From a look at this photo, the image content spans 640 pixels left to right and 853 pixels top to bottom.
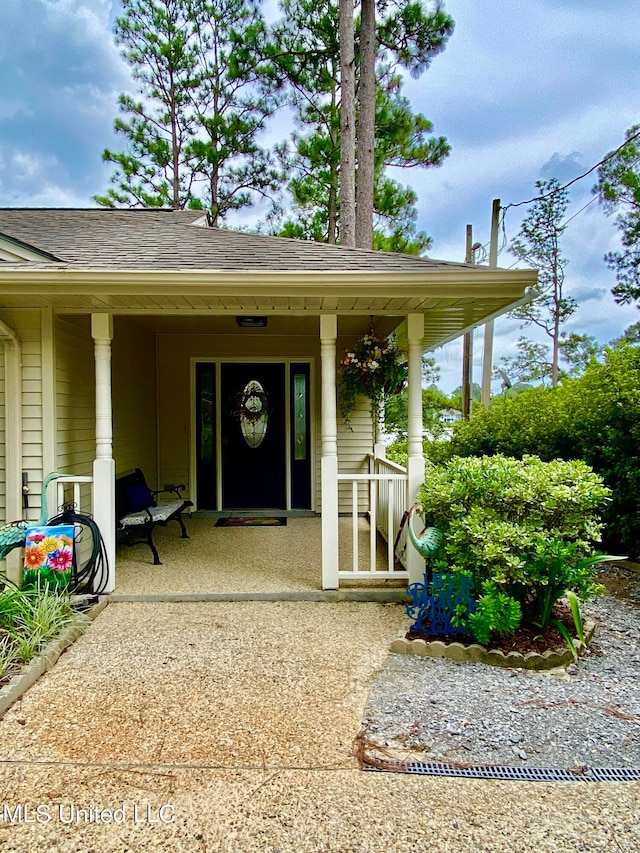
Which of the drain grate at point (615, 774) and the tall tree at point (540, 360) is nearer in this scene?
the drain grate at point (615, 774)

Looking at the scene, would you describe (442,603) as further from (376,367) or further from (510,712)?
(376,367)

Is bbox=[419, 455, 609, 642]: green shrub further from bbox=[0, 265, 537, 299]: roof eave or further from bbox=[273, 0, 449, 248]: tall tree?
bbox=[273, 0, 449, 248]: tall tree

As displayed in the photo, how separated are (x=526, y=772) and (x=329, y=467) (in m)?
2.28

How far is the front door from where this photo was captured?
6.78 metres

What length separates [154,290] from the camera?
3.59 metres

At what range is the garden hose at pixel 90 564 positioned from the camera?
373 cm

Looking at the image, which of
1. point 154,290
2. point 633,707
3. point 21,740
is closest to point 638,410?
point 633,707

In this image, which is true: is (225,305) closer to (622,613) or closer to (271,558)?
(271,558)

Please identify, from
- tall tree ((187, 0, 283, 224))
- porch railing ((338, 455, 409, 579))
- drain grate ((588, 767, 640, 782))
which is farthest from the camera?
tall tree ((187, 0, 283, 224))

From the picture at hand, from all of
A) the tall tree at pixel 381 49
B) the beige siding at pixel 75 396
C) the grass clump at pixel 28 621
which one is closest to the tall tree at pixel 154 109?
the tall tree at pixel 381 49

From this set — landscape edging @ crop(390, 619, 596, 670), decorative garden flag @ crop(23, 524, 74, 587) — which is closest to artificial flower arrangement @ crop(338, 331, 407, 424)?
landscape edging @ crop(390, 619, 596, 670)

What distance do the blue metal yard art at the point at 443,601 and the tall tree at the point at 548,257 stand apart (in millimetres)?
14965

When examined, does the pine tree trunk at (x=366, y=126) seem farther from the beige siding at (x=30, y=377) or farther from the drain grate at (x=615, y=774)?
the drain grate at (x=615, y=774)

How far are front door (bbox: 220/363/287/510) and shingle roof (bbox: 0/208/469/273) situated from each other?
194 cm
